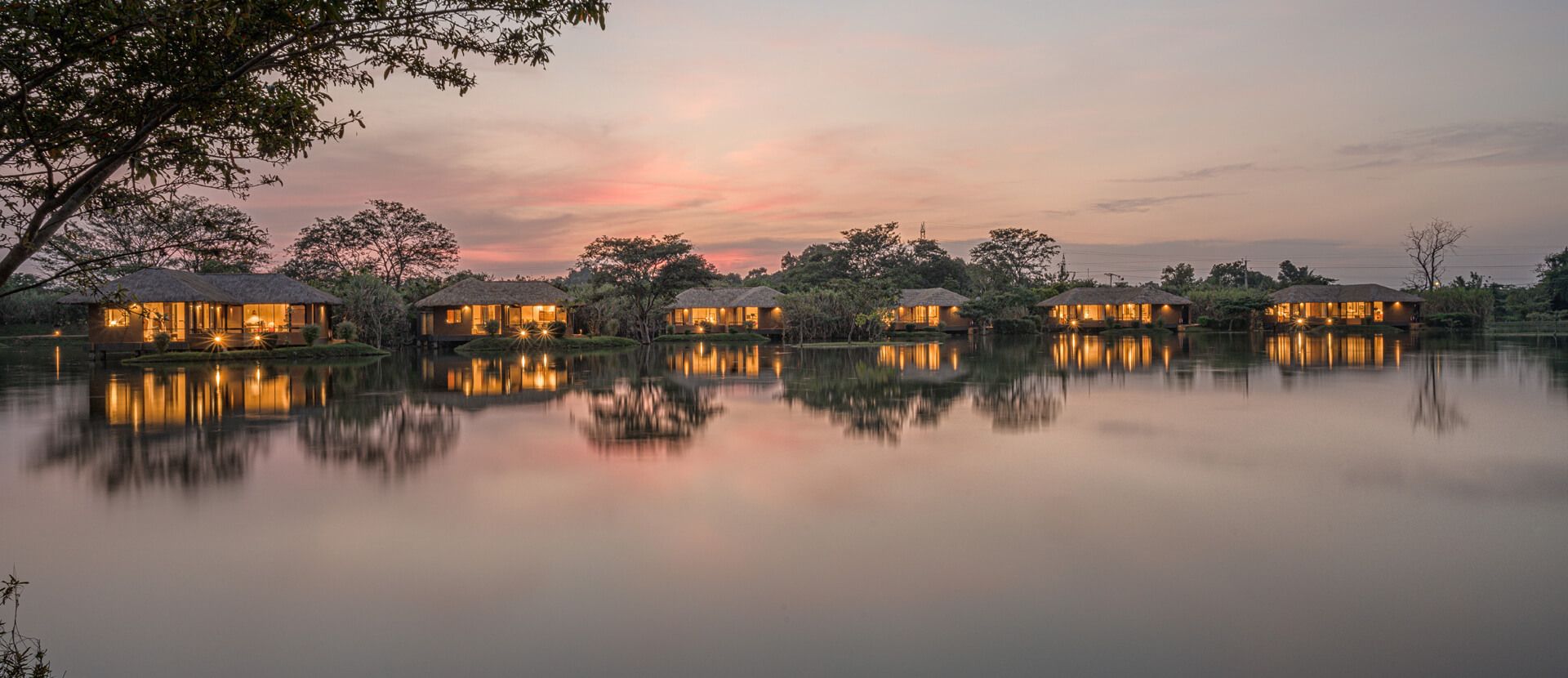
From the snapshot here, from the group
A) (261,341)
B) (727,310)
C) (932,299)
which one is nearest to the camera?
(261,341)

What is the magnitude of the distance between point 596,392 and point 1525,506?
18500 mm

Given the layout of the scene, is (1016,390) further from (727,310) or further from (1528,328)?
(1528,328)

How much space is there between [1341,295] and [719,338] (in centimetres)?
4910

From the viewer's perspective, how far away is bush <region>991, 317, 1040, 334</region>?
208ft

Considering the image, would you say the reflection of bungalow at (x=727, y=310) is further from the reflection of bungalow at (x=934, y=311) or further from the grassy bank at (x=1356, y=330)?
the grassy bank at (x=1356, y=330)

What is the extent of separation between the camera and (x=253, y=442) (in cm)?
1405

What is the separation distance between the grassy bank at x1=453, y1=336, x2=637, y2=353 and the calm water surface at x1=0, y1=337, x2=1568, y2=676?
26.2 m

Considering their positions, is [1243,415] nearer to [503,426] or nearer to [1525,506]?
[1525,506]

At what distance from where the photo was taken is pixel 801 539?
26.7ft

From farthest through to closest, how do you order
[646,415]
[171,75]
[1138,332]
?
1. [1138,332]
2. [646,415]
3. [171,75]

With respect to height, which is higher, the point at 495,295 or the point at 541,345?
the point at 495,295

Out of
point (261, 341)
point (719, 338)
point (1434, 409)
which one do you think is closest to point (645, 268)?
point (719, 338)

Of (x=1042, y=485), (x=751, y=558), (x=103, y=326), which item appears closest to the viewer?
(x=751, y=558)

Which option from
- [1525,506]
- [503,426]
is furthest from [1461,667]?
[503,426]
